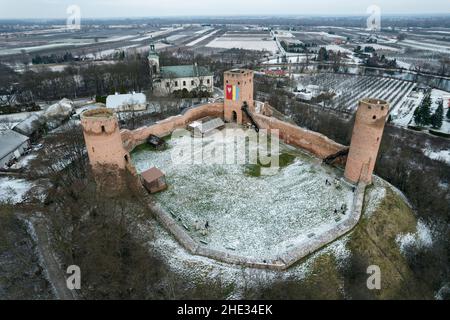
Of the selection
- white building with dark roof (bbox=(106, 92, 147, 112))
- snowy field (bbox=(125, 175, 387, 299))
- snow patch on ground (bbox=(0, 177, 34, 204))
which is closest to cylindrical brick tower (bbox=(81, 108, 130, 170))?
snowy field (bbox=(125, 175, 387, 299))

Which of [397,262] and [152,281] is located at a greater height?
[152,281]

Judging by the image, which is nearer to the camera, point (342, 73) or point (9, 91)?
point (9, 91)

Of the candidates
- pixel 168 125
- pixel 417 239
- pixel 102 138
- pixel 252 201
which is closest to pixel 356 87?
pixel 168 125

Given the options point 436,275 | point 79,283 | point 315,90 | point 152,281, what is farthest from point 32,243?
point 315,90

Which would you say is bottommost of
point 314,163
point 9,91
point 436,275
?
point 436,275

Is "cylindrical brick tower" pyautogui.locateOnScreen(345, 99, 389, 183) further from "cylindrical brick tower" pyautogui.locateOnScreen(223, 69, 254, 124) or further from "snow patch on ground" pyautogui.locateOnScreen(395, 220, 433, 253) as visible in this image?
"cylindrical brick tower" pyautogui.locateOnScreen(223, 69, 254, 124)

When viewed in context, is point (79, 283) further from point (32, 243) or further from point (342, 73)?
point (342, 73)

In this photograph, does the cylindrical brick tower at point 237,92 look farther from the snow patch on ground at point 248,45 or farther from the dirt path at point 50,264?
the snow patch on ground at point 248,45
